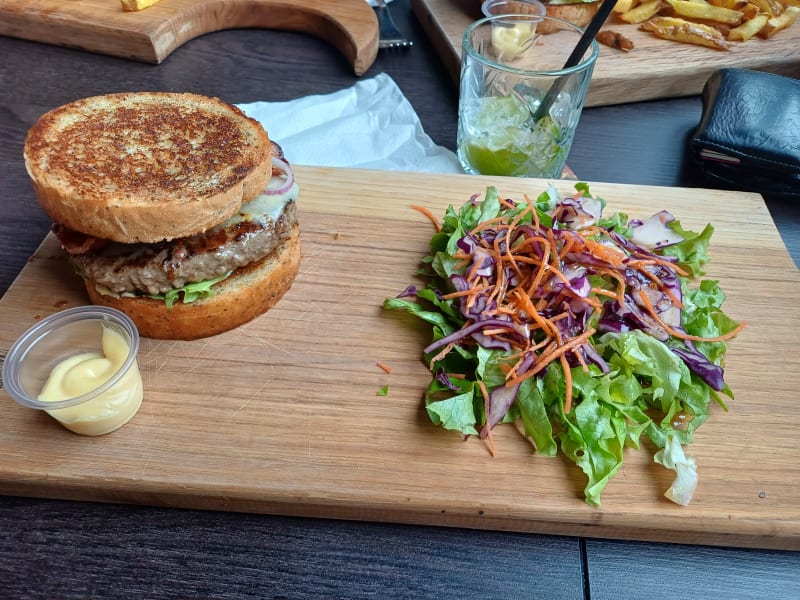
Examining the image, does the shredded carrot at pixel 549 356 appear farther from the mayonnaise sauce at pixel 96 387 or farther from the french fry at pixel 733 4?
the french fry at pixel 733 4

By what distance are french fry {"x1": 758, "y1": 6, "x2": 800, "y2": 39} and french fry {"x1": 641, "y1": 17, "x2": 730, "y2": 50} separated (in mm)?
240

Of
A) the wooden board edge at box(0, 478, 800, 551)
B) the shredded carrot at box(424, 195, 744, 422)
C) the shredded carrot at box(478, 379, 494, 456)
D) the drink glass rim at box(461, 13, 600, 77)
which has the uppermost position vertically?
the drink glass rim at box(461, 13, 600, 77)

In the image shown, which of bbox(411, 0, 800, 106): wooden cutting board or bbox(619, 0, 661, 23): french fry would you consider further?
bbox(619, 0, 661, 23): french fry

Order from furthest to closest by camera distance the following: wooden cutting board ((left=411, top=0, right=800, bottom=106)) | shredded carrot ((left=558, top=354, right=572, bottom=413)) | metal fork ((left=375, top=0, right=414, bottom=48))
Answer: metal fork ((left=375, top=0, right=414, bottom=48)) → wooden cutting board ((left=411, top=0, right=800, bottom=106)) → shredded carrot ((left=558, top=354, right=572, bottom=413))

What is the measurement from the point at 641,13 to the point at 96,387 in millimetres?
3351

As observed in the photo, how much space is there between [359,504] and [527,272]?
89 cm

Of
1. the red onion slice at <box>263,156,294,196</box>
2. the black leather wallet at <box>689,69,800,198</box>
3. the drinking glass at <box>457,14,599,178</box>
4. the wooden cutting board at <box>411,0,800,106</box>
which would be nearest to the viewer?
the red onion slice at <box>263,156,294,196</box>

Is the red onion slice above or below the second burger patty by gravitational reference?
above

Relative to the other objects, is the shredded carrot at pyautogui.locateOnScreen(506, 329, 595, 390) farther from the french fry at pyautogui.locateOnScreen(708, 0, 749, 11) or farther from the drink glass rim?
the french fry at pyautogui.locateOnScreen(708, 0, 749, 11)


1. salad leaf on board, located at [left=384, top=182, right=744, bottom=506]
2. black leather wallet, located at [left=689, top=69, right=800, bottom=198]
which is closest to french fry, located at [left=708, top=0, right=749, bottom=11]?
black leather wallet, located at [left=689, top=69, right=800, bottom=198]

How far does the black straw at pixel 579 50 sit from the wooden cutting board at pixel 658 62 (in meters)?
0.77

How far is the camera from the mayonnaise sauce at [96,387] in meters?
1.60

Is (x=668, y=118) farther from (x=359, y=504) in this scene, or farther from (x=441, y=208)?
(x=359, y=504)

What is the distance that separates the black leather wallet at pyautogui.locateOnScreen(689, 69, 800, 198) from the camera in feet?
8.64
